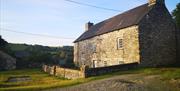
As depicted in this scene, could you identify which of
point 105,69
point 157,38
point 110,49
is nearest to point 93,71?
point 105,69

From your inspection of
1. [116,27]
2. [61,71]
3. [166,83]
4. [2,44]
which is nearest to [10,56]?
[2,44]

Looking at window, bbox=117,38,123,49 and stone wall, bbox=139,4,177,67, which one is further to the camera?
window, bbox=117,38,123,49

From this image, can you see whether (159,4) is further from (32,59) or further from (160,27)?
(32,59)

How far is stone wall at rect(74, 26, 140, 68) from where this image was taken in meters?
32.2

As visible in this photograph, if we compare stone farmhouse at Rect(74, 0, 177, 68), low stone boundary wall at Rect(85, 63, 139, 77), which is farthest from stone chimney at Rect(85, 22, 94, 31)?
low stone boundary wall at Rect(85, 63, 139, 77)

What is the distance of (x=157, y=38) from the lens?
3288 centimetres

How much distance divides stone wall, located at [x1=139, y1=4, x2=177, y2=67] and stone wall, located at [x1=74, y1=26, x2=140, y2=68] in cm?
102

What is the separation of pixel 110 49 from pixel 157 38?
722 centimetres

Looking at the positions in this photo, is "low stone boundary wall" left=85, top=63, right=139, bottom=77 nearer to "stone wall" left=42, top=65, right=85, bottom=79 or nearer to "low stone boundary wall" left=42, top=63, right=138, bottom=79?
"low stone boundary wall" left=42, top=63, right=138, bottom=79

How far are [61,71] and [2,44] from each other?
116 feet

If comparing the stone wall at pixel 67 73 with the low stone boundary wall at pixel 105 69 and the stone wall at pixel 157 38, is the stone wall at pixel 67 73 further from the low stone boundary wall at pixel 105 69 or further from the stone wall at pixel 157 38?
the stone wall at pixel 157 38

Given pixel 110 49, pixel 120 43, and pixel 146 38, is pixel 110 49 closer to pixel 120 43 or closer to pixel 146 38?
pixel 120 43

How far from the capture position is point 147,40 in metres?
32.0

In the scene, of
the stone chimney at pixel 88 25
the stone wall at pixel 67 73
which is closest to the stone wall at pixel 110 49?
the stone chimney at pixel 88 25
